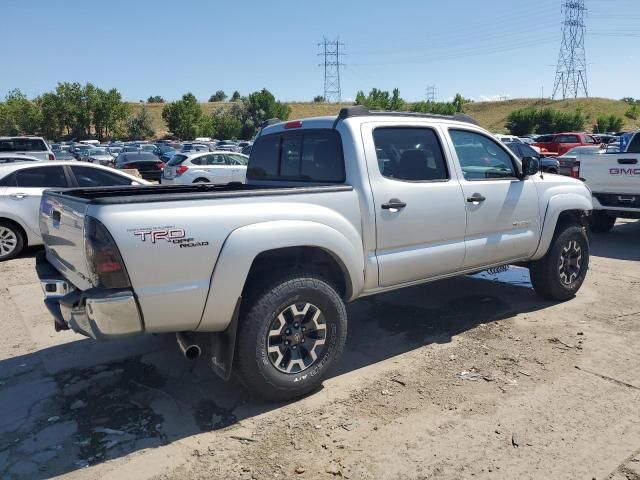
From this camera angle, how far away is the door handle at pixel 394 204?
13.5 ft

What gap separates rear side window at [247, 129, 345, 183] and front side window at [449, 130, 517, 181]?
49.5 inches

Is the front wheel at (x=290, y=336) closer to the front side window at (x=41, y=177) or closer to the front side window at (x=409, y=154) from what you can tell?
the front side window at (x=409, y=154)

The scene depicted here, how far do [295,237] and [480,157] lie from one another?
2.43 metres

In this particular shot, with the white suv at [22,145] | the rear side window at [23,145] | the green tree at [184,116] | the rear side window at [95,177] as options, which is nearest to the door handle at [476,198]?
the rear side window at [95,177]

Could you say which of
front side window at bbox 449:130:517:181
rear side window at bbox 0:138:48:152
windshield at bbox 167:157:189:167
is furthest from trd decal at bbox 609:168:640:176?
rear side window at bbox 0:138:48:152

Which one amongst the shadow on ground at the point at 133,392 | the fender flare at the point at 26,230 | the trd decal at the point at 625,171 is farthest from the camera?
the trd decal at the point at 625,171

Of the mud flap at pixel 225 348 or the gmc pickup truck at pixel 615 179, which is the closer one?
the mud flap at pixel 225 348

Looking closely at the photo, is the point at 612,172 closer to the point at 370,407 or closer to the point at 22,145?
the point at 370,407

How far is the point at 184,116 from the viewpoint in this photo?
82.4 meters

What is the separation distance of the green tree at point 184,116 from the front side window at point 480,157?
269 ft

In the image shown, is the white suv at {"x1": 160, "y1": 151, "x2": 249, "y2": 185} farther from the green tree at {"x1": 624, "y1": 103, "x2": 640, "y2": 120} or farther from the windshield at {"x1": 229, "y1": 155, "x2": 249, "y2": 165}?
the green tree at {"x1": 624, "y1": 103, "x2": 640, "y2": 120}

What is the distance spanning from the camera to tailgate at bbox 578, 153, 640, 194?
9.09m

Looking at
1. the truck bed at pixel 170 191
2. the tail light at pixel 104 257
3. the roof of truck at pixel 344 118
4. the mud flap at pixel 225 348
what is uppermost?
the roof of truck at pixel 344 118

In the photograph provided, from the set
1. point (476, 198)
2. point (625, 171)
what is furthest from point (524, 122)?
point (476, 198)
